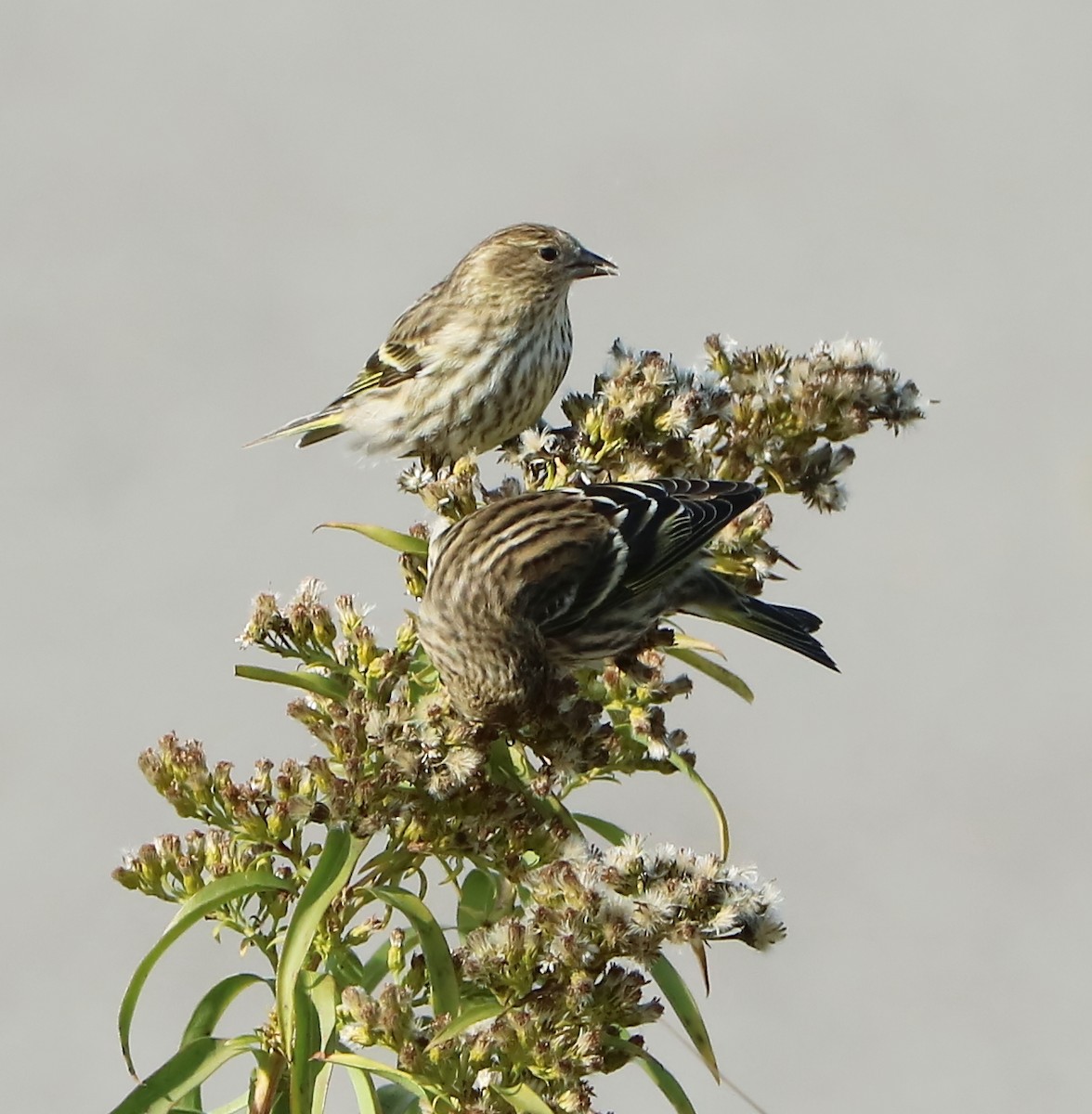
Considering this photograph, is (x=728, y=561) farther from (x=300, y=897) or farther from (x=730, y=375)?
(x=300, y=897)

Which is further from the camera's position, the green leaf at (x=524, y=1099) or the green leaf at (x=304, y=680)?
the green leaf at (x=304, y=680)

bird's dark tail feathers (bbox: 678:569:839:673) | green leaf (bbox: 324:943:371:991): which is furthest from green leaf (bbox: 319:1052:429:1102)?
bird's dark tail feathers (bbox: 678:569:839:673)

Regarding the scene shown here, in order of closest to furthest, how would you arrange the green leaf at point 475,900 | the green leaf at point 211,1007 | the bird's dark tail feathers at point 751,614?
1. the green leaf at point 211,1007
2. the green leaf at point 475,900
3. the bird's dark tail feathers at point 751,614

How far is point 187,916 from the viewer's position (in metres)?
1.83

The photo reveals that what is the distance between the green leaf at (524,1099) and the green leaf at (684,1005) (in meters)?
0.31

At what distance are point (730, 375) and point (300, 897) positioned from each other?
103cm

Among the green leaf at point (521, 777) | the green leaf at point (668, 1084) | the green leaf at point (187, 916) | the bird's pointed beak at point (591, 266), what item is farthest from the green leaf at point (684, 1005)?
the bird's pointed beak at point (591, 266)

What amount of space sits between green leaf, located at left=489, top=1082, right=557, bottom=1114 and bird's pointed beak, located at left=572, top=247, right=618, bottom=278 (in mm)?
2272

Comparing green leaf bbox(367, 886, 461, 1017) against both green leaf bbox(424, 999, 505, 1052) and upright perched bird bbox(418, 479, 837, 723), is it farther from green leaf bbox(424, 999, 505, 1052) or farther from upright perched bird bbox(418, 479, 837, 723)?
upright perched bird bbox(418, 479, 837, 723)

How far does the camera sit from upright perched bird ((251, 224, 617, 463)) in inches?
140

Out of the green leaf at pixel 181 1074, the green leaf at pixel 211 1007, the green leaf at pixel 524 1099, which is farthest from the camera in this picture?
the green leaf at pixel 211 1007

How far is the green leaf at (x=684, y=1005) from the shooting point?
79.5 inches

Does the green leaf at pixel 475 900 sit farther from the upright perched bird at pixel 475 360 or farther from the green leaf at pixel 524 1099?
the upright perched bird at pixel 475 360

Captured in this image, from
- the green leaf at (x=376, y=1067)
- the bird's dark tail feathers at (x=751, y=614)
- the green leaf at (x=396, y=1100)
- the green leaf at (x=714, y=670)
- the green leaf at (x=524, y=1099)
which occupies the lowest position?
the green leaf at (x=524, y=1099)
